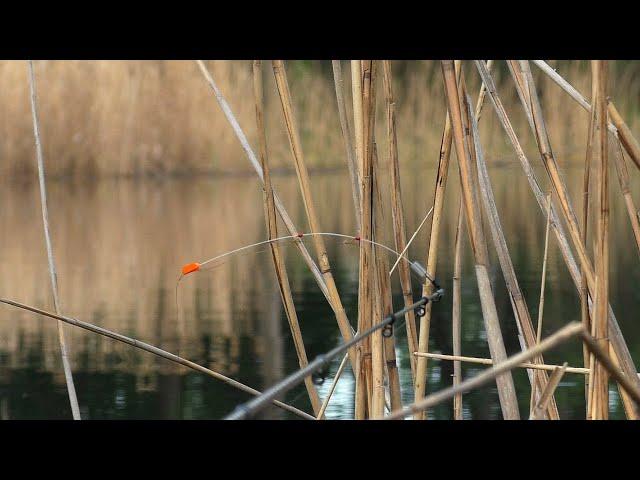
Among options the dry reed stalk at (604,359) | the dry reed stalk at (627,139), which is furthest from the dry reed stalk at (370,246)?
the dry reed stalk at (604,359)

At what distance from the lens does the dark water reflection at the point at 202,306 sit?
2818 millimetres

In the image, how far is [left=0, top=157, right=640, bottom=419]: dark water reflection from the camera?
282 centimetres

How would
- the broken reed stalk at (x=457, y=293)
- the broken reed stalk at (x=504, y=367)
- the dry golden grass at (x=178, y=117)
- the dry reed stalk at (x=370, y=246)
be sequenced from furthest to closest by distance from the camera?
the dry golden grass at (x=178, y=117) < the broken reed stalk at (x=457, y=293) < the dry reed stalk at (x=370, y=246) < the broken reed stalk at (x=504, y=367)

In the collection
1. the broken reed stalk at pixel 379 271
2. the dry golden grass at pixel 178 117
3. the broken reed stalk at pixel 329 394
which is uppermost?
the dry golden grass at pixel 178 117

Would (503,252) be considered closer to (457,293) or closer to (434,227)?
(434,227)

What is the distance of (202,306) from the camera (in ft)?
13.4

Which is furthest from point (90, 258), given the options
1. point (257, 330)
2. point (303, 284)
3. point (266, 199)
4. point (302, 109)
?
point (266, 199)

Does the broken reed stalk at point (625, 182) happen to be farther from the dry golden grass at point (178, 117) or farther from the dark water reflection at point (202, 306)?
the dry golden grass at point (178, 117)

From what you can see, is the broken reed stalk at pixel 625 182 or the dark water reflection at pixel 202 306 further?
the dark water reflection at pixel 202 306

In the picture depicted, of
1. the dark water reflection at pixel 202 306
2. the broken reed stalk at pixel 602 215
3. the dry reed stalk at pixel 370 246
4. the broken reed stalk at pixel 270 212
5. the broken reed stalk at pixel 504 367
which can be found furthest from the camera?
the dark water reflection at pixel 202 306

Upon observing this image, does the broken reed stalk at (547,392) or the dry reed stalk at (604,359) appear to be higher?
the dry reed stalk at (604,359)
